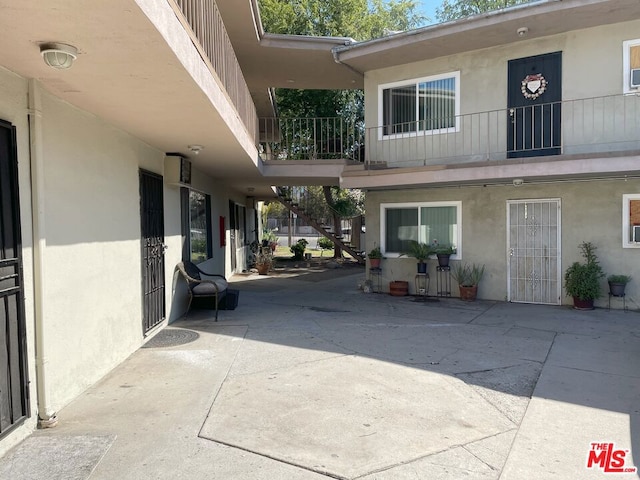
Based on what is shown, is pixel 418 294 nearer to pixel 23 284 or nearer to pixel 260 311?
pixel 260 311

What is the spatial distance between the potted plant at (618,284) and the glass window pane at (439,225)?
3.06 m

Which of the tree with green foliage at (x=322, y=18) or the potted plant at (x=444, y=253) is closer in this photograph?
the potted plant at (x=444, y=253)

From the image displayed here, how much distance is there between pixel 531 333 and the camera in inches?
278

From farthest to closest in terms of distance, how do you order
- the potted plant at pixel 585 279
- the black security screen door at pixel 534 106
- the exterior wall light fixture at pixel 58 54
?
the black security screen door at pixel 534 106 < the potted plant at pixel 585 279 < the exterior wall light fixture at pixel 58 54

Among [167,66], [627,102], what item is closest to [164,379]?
[167,66]

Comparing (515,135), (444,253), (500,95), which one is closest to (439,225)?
(444,253)

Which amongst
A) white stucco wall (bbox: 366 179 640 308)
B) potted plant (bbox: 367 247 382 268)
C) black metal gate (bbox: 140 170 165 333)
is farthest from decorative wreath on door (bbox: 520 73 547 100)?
black metal gate (bbox: 140 170 165 333)

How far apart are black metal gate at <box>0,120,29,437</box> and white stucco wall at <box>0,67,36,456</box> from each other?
0.23 feet

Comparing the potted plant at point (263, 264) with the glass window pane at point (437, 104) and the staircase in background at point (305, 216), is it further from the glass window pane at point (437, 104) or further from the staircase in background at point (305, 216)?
the glass window pane at point (437, 104)

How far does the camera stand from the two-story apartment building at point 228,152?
3.56m

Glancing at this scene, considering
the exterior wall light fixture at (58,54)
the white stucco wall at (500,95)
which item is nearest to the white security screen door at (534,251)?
the white stucco wall at (500,95)

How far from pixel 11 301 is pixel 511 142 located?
912cm

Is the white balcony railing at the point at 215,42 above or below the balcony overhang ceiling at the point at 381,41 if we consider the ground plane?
below
